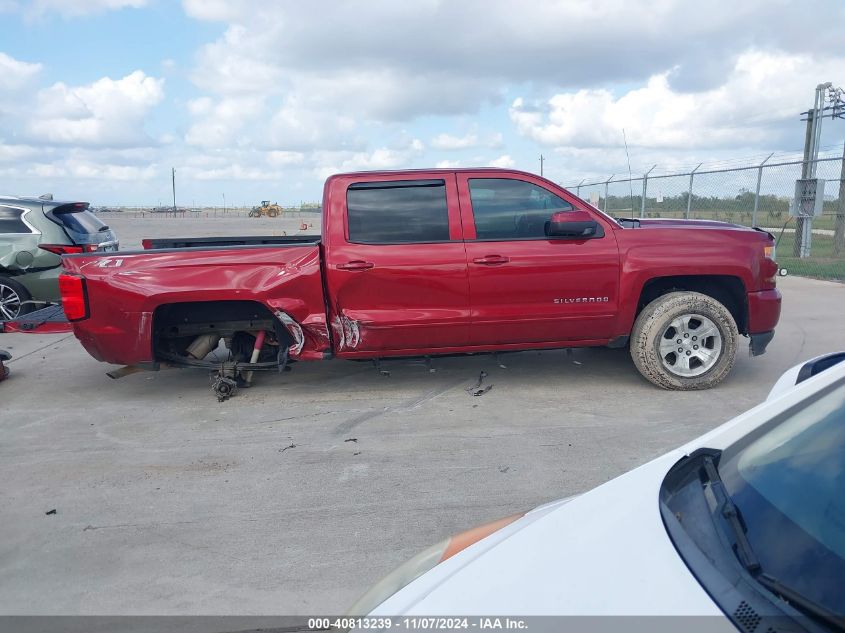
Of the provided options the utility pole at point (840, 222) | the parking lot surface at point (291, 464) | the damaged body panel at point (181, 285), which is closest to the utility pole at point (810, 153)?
the utility pole at point (840, 222)

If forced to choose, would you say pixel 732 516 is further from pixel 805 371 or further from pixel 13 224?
pixel 13 224

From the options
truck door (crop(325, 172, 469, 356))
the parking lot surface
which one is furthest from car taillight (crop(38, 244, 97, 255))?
truck door (crop(325, 172, 469, 356))

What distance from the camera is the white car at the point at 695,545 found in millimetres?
1491

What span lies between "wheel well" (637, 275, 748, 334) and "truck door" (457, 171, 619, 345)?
1.60 feet

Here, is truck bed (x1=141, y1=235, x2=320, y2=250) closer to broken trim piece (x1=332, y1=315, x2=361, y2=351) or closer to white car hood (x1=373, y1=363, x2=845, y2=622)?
broken trim piece (x1=332, y1=315, x2=361, y2=351)

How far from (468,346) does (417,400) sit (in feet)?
2.04

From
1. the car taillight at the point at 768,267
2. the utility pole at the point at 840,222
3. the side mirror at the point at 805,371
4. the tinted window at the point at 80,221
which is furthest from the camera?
the utility pole at the point at 840,222

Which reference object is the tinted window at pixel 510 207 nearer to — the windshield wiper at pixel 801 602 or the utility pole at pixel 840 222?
the windshield wiper at pixel 801 602

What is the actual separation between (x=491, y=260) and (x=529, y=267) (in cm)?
32

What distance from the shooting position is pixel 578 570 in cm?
167

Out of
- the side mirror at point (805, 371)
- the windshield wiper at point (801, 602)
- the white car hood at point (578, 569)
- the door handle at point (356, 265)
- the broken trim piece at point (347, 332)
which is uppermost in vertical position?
the door handle at point (356, 265)

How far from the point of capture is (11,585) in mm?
3236

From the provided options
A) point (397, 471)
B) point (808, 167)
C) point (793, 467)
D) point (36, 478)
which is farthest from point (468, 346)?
point (808, 167)

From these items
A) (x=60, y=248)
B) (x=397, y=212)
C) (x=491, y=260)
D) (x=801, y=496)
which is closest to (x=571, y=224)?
(x=491, y=260)
